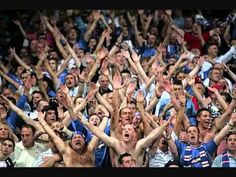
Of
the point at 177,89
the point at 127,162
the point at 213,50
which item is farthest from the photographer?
the point at 213,50

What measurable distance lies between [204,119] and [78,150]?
170 cm

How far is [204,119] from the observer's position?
11.3 metres

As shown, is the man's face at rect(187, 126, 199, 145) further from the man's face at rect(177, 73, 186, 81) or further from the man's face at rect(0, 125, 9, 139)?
the man's face at rect(177, 73, 186, 81)

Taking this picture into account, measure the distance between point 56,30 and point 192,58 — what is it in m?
2.87

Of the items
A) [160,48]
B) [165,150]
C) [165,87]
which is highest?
[160,48]

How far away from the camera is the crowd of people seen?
10.8 meters

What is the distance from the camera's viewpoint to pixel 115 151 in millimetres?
10602

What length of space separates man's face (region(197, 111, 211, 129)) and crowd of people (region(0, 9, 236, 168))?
0.01 m

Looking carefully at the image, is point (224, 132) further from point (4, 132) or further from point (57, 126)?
point (4, 132)

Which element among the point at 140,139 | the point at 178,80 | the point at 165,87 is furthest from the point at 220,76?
the point at 140,139

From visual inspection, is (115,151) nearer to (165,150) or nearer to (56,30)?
(165,150)

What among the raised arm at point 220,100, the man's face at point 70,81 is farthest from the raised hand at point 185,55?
the raised arm at point 220,100

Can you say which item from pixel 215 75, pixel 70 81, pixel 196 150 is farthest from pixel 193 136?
pixel 70 81

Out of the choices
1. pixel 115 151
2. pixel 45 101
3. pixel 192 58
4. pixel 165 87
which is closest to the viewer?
pixel 115 151
